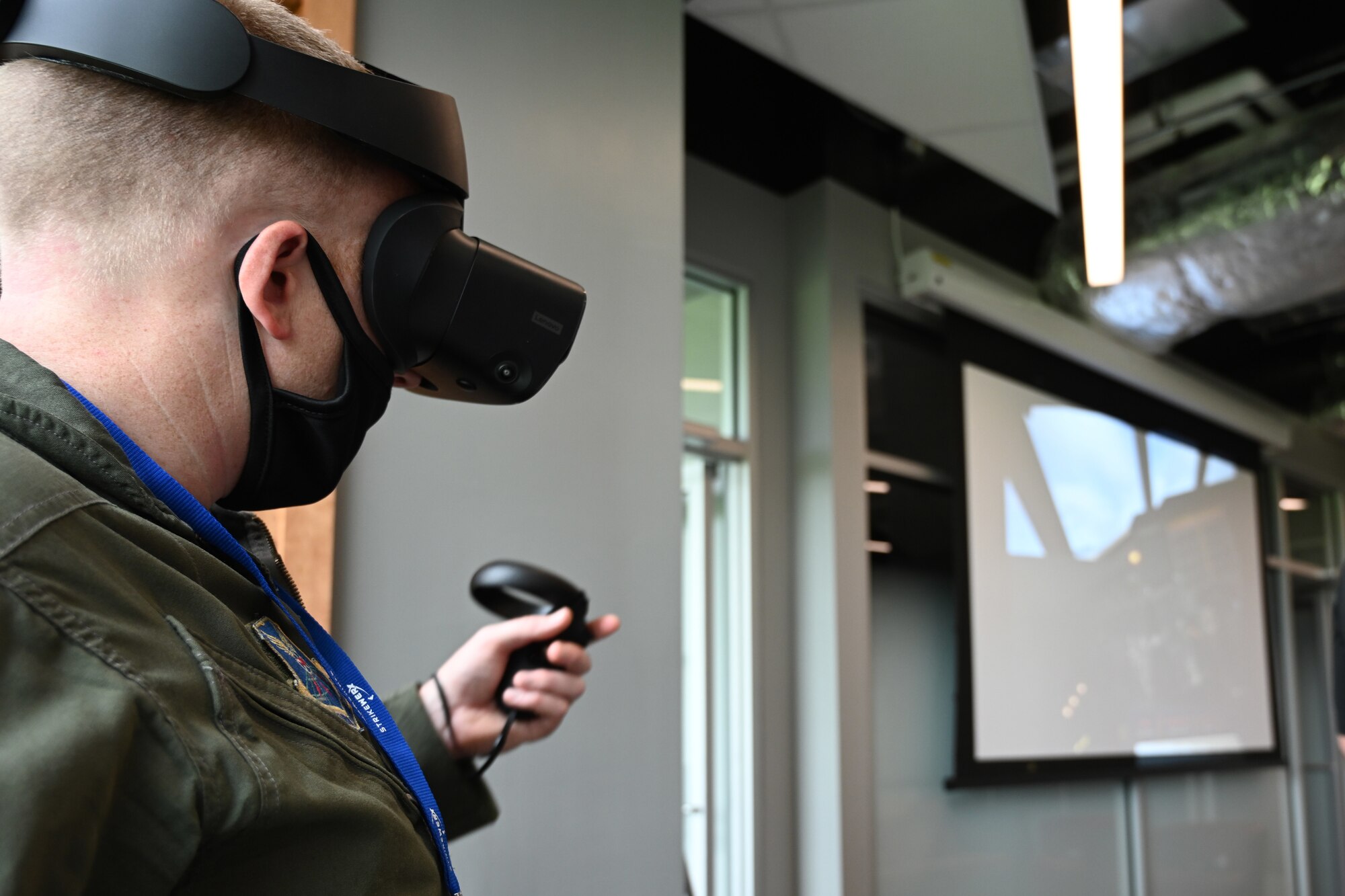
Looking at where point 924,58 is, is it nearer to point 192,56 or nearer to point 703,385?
point 703,385

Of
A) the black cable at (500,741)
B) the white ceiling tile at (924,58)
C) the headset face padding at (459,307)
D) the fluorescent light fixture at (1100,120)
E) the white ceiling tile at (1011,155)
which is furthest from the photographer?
the white ceiling tile at (1011,155)

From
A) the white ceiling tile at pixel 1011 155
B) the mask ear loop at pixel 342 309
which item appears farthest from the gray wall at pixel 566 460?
the white ceiling tile at pixel 1011 155

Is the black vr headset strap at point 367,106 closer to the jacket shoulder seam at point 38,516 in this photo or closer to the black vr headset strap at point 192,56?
the black vr headset strap at point 192,56

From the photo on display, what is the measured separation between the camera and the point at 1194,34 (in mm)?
2842

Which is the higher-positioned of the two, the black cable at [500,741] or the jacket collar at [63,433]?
the jacket collar at [63,433]

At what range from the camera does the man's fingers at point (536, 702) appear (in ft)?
3.45

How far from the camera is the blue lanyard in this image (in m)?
0.45

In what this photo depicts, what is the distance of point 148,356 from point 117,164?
101 millimetres

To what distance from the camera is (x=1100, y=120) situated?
5.21 feet

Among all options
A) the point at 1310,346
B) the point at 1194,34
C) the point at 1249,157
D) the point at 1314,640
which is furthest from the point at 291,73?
the point at 1314,640

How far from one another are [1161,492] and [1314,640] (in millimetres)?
2620

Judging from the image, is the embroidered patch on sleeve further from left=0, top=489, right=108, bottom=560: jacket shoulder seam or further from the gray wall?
the gray wall

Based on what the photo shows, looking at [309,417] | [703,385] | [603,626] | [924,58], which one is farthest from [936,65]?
[309,417]

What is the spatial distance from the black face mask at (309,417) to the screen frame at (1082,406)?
9.67 feet
